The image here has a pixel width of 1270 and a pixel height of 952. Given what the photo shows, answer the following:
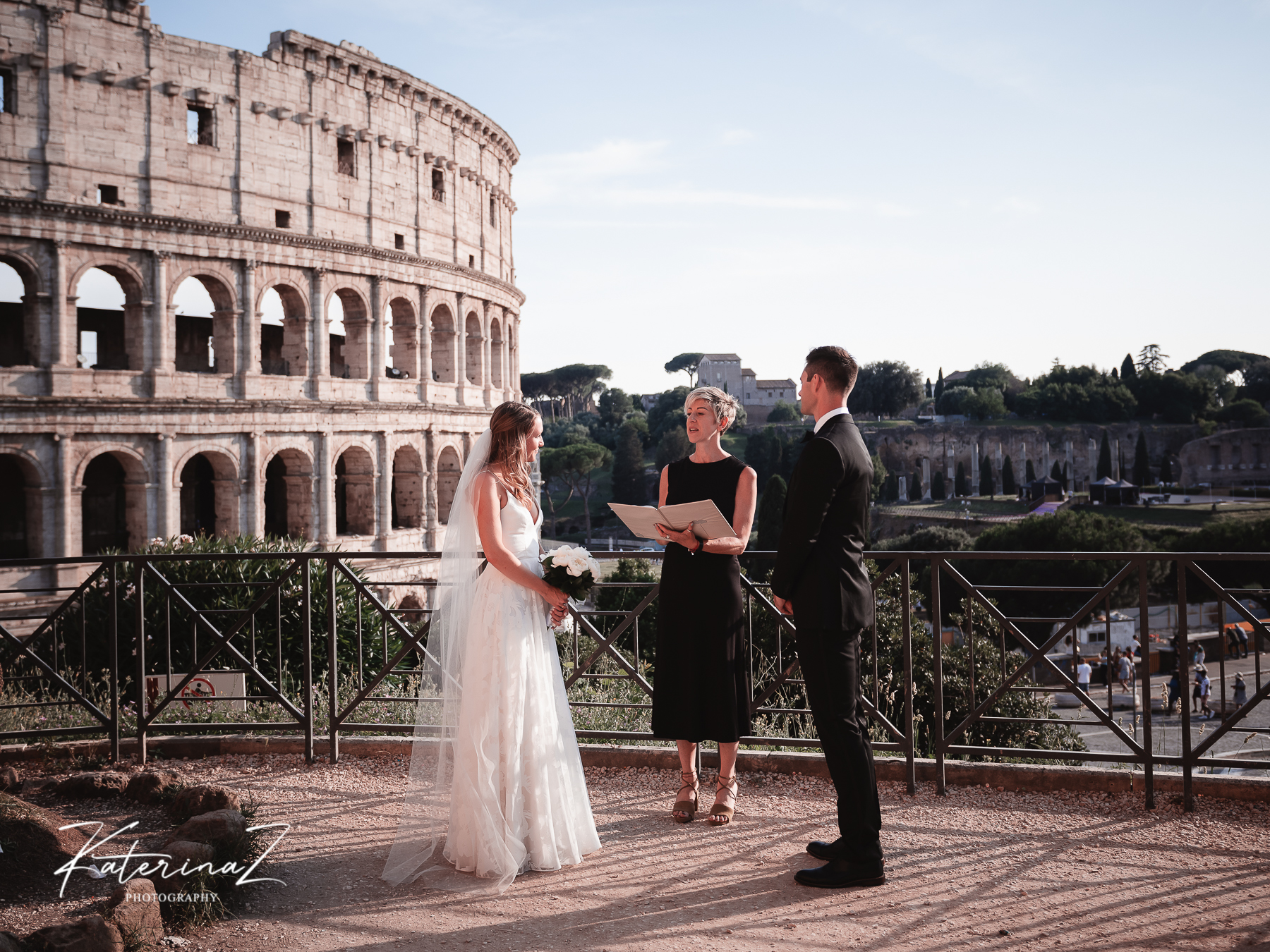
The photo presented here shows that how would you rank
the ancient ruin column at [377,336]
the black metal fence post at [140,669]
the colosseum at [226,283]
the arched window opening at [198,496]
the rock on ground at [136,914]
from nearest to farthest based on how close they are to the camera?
the rock on ground at [136,914], the black metal fence post at [140,669], the colosseum at [226,283], the arched window opening at [198,496], the ancient ruin column at [377,336]

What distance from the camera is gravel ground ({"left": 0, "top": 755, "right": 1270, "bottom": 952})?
2975mm

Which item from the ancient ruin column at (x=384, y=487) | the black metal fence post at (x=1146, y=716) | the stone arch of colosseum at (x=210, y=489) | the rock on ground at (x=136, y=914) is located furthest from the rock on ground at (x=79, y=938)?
the ancient ruin column at (x=384, y=487)

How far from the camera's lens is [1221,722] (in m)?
4.14

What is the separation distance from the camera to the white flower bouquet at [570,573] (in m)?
3.70

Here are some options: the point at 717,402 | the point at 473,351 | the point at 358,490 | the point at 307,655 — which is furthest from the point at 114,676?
the point at 473,351

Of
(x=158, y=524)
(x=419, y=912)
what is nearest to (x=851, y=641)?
(x=419, y=912)

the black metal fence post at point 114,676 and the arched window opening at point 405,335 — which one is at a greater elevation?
the arched window opening at point 405,335

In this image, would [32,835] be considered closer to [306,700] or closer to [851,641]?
[306,700]

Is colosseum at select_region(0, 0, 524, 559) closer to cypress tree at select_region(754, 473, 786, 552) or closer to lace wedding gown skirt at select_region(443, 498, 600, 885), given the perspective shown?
cypress tree at select_region(754, 473, 786, 552)

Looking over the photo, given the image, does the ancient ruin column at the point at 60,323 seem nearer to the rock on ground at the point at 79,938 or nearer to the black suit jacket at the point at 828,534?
the rock on ground at the point at 79,938

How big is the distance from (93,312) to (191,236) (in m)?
3.18

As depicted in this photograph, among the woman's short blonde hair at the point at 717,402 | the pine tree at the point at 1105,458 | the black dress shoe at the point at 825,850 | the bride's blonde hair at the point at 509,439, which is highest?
the pine tree at the point at 1105,458

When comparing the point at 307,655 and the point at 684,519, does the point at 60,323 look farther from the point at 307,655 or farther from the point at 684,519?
Answer: the point at 684,519

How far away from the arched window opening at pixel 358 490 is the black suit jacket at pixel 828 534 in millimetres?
22902
